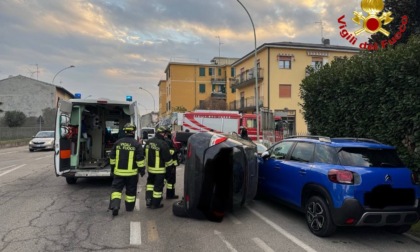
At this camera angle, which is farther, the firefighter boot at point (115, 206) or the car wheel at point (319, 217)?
the firefighter boot at point (115, 206)

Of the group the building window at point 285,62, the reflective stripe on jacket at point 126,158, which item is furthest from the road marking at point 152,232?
the building window at point 285,62

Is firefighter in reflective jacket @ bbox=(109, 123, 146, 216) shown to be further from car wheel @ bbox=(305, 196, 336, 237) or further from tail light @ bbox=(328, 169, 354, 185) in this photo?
tail light @ bbox=(328, 169, 354, 185)

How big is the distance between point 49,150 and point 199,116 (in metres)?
13.1

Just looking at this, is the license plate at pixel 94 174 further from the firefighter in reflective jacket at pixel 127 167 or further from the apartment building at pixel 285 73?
the apartment building at pixel 285 73

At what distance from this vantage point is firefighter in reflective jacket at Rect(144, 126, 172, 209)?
760cm

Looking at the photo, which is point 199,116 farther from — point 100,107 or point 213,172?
point 213,172

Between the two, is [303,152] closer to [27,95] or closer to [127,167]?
[127,167]

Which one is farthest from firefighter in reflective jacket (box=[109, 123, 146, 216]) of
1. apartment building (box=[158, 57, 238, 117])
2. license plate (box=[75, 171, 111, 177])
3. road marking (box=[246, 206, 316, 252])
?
apartment building (box=[158, 57, 238, 117])

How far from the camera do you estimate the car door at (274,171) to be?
23.6 feet

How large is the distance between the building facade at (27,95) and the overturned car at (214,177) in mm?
63735

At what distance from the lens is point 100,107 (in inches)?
460

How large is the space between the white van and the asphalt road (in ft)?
4.75

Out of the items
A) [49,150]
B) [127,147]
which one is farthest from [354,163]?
[49,150]

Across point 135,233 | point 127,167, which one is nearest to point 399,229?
point 135,233
